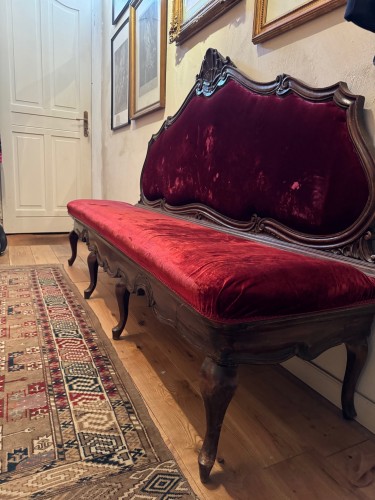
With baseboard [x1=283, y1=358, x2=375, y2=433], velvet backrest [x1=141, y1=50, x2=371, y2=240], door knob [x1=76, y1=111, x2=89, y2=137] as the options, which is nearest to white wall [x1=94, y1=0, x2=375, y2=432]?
baseboard [x1=283, y1=358, x2=375, y2=433]

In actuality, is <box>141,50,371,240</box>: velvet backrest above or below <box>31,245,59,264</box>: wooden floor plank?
above

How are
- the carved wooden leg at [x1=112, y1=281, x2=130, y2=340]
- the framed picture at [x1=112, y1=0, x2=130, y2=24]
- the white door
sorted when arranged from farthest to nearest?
the white door, the framed picture at [x1=112, y1=0, x2=130, y2=24], the carved wooden leg at [x1=112, y1=281, x2=130, y2=340]

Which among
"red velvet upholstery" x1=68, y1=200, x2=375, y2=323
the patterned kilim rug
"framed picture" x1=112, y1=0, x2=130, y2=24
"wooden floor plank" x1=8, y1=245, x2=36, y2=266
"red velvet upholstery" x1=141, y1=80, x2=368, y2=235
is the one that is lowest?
the patterned kilim rug

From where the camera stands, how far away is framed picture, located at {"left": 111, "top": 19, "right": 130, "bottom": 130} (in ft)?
9.44

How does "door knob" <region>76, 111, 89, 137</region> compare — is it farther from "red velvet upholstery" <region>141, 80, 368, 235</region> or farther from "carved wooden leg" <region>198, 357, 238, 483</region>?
"carved wooden leg" <region>198, 357, 238, 483</region>

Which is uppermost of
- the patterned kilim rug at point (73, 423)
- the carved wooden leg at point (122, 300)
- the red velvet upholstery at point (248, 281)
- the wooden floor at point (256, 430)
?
the red velvet upholstery at point (248, 281)

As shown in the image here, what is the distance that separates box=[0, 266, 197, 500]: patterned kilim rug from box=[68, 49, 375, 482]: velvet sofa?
0.16 m

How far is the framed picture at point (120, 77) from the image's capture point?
2.88 m

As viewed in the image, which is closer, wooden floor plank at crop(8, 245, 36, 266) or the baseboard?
the baseboard

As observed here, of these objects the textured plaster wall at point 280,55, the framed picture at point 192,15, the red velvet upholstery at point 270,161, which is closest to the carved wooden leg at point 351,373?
the red velvet upholstery at point 270,161

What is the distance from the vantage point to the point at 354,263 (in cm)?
92

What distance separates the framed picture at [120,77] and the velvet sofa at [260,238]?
1.49 metres

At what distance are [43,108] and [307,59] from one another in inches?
128

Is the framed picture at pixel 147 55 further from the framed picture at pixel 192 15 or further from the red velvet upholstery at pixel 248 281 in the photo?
the red velvet upholstery at pixel 248 281
